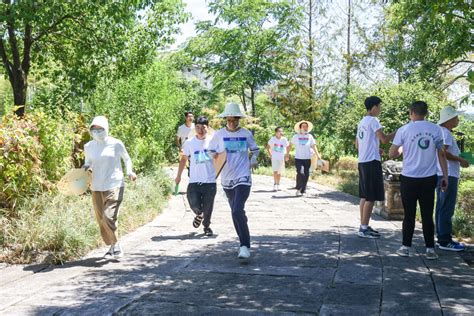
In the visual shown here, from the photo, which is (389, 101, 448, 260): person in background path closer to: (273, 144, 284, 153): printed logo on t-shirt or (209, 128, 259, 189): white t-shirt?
(209, 128, 259, 189): white t-shirt

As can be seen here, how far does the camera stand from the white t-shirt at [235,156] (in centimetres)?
621

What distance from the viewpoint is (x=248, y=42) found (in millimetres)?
23672

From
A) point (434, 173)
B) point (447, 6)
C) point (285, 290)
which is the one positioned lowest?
point (285, 290)

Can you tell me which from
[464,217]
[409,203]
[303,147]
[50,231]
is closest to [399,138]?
[409,203]

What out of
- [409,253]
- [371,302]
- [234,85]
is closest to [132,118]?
[409,253]

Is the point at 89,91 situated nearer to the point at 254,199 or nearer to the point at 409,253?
the point at 254,199

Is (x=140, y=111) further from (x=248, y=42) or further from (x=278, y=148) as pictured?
(x=248, y=42)

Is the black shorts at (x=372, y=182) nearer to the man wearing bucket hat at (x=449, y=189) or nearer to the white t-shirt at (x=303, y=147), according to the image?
the man wearing bucket hat at (x=449, y=189)

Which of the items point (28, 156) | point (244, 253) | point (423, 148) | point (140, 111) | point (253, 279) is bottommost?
point (253, 279)

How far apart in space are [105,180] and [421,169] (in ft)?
12.4

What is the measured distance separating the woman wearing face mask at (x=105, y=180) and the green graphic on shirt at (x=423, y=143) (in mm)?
3429

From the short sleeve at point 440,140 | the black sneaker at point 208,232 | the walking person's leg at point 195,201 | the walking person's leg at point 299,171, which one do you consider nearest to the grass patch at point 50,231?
the walking person's leg at point 195,201

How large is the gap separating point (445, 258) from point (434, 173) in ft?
3.32

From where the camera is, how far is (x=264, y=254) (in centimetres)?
632
